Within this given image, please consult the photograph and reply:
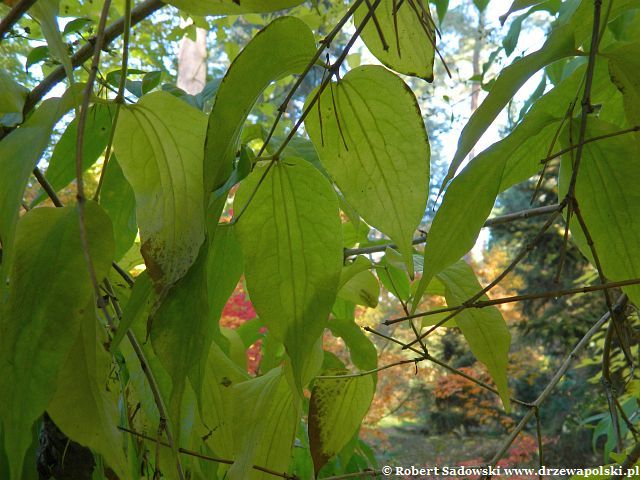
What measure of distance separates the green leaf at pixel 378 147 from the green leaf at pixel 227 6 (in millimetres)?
55

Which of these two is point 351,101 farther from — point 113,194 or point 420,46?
point 113,194

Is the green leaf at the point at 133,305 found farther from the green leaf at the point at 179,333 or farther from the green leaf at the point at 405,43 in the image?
the green leaf at the point at 405,43

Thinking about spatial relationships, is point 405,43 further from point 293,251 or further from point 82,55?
point 82,55

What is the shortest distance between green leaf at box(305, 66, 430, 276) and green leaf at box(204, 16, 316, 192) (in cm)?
4

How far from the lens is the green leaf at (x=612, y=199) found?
0.83ft

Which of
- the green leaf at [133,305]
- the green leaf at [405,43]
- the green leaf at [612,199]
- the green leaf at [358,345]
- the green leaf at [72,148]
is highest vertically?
the green leaf at [405,43]

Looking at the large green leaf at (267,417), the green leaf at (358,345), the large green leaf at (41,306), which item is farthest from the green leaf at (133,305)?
the green leaf at (358,345)

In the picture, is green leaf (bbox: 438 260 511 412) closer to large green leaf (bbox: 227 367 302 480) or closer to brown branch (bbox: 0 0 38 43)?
large green leaf (bbox: 227 367 302 480)

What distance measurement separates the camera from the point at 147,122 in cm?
27

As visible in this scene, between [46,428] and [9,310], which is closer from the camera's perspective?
[9,310]

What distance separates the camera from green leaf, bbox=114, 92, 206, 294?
0.68 ft

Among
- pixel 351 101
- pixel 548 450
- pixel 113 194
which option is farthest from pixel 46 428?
pixel 548 450

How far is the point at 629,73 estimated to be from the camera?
0.79 feet

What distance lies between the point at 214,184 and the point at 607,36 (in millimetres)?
324
